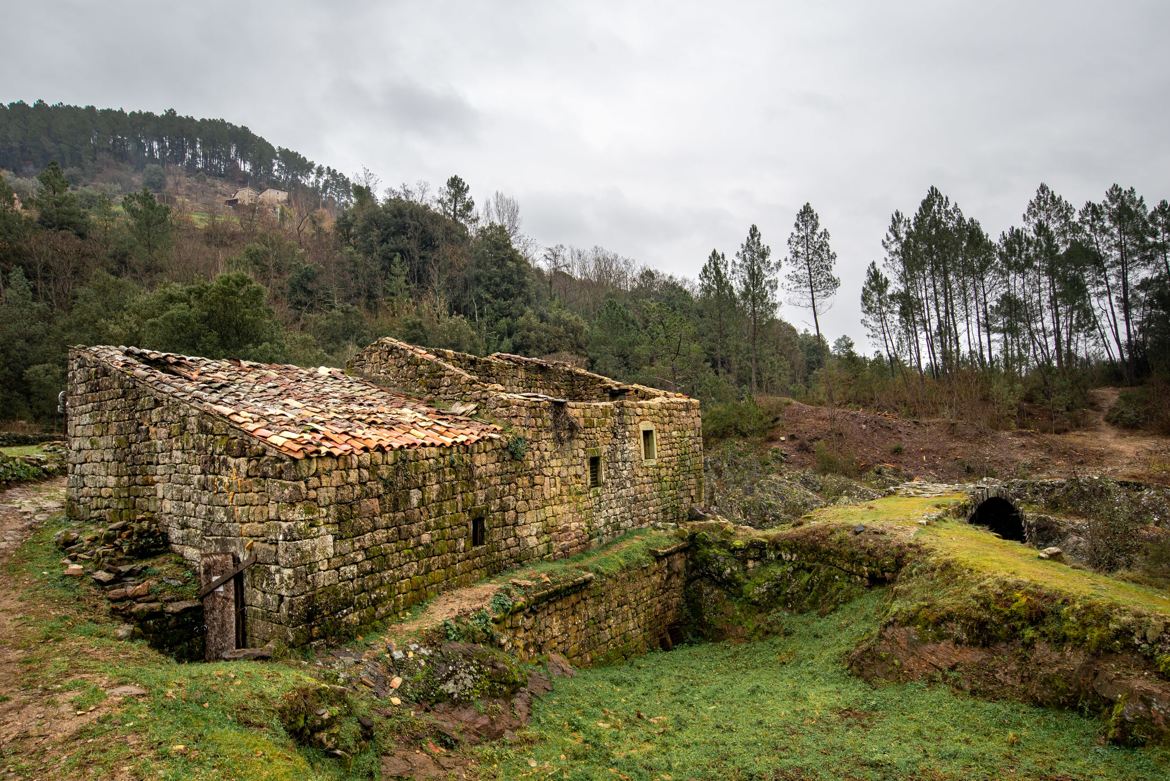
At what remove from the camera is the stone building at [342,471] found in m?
6.66

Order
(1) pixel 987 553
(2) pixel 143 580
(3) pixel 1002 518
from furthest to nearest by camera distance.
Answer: (3) pixel 1002 518 < (1) pixel 987 553 < (2) pixel 143 580

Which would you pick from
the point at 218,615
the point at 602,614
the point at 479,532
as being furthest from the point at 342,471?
the point at 602,614

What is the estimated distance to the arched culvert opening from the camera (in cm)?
1611

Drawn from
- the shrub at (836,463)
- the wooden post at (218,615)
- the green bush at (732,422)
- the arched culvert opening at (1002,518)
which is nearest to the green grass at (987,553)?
the arched culvert opening at (1002,518)

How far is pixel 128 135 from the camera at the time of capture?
9112 cm

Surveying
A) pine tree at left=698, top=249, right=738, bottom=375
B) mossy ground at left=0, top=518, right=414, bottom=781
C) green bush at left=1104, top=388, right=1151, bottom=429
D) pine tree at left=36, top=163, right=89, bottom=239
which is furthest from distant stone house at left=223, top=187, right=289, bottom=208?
A: green bush at left=1104, top=388, right=1151, bottom=429

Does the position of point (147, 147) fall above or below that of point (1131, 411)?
above

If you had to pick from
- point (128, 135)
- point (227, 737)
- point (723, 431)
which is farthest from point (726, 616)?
point (128, 135)

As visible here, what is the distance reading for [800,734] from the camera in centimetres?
682

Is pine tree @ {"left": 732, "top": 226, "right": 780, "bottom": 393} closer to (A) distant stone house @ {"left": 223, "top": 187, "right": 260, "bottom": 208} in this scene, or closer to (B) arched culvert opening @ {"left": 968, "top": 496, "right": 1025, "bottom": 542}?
(B) arched culvert opening @ {"left": 968, "top": 496, "right": 1025, "bottom": 542}

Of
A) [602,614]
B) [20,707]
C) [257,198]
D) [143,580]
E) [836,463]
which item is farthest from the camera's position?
[257,198]

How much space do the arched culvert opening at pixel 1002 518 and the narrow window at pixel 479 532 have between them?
13554 millimetres

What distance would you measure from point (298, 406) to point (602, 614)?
6101 mm

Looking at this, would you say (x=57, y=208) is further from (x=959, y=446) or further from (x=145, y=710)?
(x=959, y=446)
